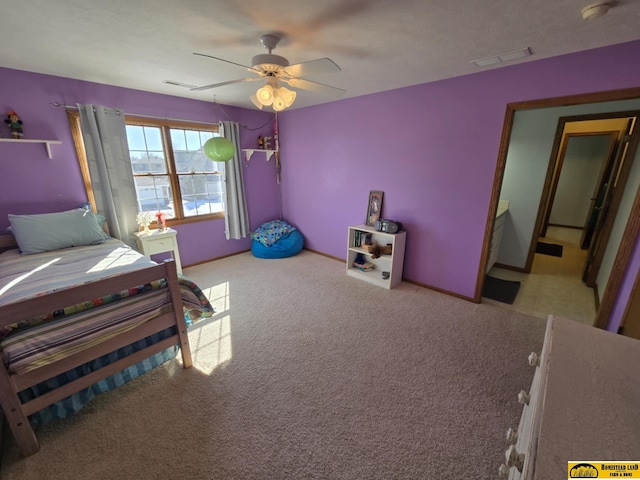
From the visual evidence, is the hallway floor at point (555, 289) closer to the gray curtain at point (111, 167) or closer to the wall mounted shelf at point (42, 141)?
the gray curtain at point (111, 167)

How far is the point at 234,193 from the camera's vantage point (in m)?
4.02

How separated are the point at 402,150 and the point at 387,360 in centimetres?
226

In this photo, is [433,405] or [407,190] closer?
[433,405]

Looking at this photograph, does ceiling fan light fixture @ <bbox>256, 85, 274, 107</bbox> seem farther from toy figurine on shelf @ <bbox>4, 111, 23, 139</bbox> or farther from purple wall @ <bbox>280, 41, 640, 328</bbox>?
toy figurine on shelf @ <bbox>4, 111, 23, 139</bbox>

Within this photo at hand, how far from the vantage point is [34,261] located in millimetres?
2146

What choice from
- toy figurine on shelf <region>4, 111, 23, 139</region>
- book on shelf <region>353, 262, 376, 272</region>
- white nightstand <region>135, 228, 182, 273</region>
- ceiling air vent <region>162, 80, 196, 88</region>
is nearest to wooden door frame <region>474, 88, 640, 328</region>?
book on shelf <region>353, 262, 376, 272</region>

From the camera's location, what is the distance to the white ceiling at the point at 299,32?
1450 mm

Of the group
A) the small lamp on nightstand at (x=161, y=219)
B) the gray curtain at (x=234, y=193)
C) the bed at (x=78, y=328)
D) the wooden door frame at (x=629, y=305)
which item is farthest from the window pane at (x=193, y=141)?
the wooden door frame at (x=629, y=305)

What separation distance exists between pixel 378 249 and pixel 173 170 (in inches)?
113

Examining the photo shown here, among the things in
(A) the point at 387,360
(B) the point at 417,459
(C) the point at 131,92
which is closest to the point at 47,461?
(B) the point at 417,459

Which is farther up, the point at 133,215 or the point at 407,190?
the point at 407,190

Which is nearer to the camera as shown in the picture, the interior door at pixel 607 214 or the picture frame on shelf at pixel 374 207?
the interior door at pixel 607 214

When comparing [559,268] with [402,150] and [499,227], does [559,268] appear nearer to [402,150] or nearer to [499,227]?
[499,227]

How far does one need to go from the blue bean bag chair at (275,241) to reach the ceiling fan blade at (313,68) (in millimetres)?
2794
